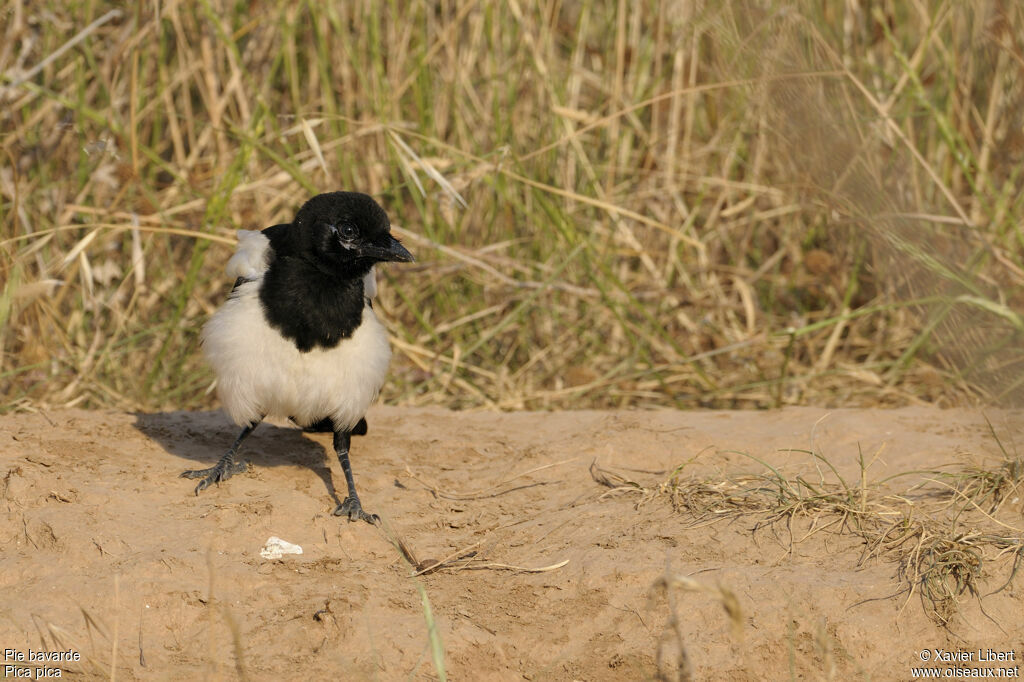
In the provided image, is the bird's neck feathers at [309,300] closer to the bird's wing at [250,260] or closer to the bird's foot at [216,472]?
the bird's wing at [250,260]

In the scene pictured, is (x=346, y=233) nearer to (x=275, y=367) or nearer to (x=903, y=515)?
(x=275, y=367)

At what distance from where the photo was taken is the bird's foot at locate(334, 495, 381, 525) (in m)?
3.55

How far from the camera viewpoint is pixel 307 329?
3.73 metres

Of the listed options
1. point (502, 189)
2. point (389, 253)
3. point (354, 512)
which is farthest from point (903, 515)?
point (502, 189)

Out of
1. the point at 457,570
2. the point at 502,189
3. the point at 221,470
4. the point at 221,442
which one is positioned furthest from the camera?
the point at 502,189

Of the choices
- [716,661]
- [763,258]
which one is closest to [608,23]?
[763,258]

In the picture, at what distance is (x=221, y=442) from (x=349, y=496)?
931 millimetres

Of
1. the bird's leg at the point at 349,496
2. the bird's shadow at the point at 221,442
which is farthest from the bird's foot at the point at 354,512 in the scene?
the bird's shadow at the point at 221,442

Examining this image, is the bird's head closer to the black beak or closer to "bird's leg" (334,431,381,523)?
the black beak

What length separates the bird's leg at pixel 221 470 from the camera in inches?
147

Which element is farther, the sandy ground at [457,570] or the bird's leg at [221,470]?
the bird's leg at [221,470]

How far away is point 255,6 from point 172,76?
0.64 meters

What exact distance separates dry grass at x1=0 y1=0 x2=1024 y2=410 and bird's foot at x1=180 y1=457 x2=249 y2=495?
138 centimetres

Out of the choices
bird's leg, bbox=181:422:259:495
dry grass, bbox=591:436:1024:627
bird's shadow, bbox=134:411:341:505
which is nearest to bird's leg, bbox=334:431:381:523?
bird's shadow, bbox=134:411:341:505
